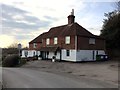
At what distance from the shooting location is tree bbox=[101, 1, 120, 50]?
→ 2079 inches

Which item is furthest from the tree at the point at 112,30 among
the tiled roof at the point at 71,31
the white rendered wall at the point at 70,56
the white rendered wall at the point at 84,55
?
the white rendered wall at the point at 70,56

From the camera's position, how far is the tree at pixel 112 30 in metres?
52.8

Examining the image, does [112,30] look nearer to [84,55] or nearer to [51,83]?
[84,55]

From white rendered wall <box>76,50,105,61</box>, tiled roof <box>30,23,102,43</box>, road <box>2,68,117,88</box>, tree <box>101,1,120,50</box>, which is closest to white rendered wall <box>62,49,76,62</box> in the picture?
white rendered wall <box>76,50,105,61</box>

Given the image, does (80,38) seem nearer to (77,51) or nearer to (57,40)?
(77,51)

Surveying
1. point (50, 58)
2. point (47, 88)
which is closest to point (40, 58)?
point (50, 58)

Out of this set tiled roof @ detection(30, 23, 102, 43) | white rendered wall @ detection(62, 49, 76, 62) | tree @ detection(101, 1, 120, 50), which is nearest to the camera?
white rendered wall @ detection(62, 49, 76, 62)

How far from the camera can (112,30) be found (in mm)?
53719

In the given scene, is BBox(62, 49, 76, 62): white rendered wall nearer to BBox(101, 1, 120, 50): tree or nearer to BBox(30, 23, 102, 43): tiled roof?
BBox(30, 23, 102, 43): tiled roof

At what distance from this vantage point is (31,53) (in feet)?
210

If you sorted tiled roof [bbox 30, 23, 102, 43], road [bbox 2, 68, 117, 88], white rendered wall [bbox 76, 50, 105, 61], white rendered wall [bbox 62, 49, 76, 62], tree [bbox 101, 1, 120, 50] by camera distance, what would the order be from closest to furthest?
road [bbox 2, 68, 117, 88], white rendered wall [bbox 62, 49, 76, 62], white rendered wall [bbox 76, 50, 105, 61], tiled roof [bbox 30, 23, 102, 43], tree [bbox 101, 1, 120, 50]

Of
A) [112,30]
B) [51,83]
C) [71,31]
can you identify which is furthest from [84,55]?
[51,83]

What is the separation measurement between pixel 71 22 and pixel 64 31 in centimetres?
262

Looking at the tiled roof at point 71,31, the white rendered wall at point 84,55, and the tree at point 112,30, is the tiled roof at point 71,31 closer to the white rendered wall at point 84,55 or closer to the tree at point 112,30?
the white rendered wall at point 84,55
